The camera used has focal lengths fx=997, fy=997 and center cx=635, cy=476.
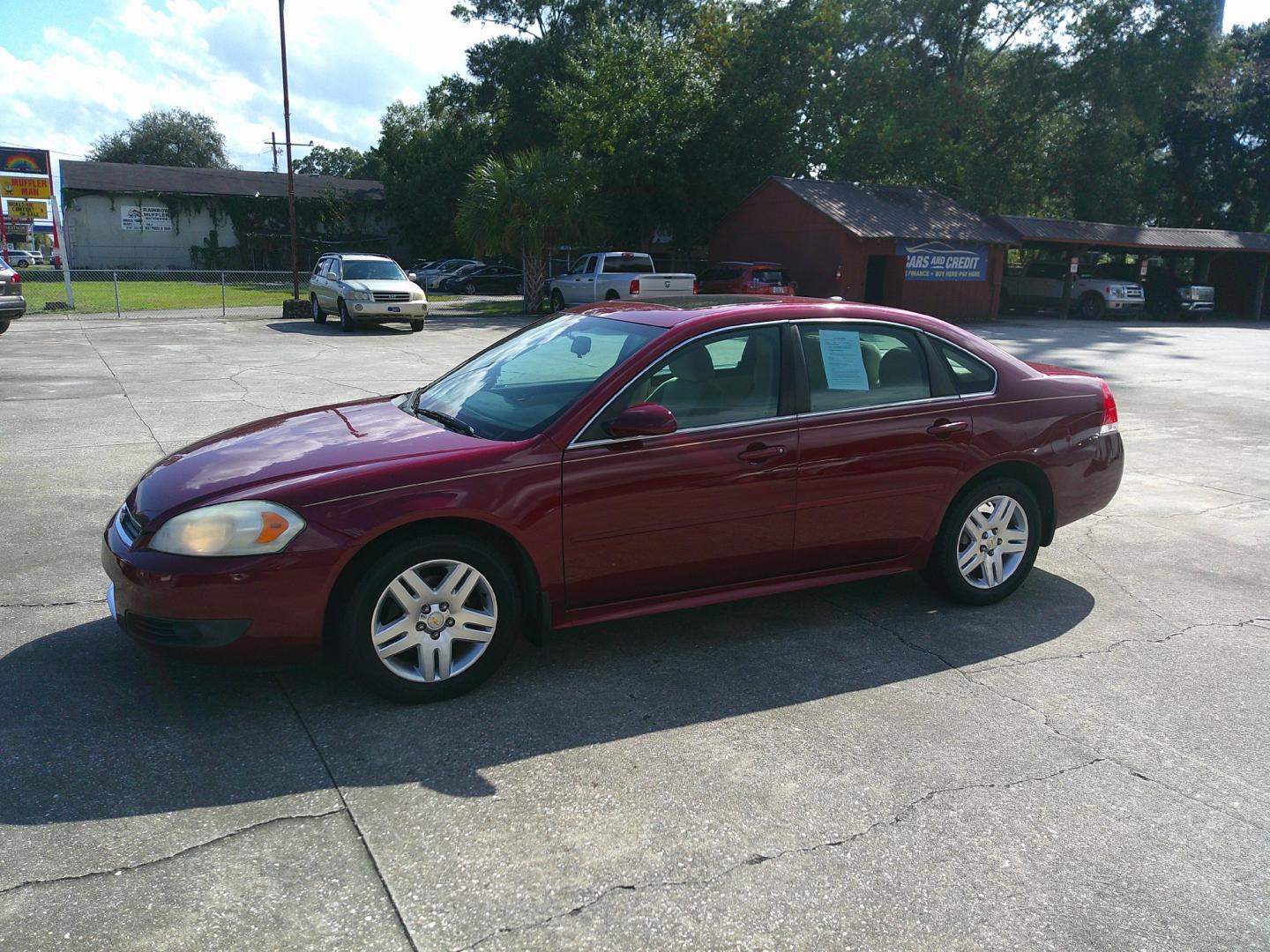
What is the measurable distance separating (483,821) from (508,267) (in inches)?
1621

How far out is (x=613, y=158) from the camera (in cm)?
3156

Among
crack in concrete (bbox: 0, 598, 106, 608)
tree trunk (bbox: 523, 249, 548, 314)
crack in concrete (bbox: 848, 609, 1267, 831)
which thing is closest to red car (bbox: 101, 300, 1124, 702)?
crack in concrete (bbox: 848, 609, 1267, 831)

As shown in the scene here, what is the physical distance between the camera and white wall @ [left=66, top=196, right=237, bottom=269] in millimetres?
49312

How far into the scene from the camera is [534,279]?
3005 cm

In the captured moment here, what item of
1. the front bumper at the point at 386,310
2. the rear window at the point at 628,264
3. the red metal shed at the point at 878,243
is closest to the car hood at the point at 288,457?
the front bumper at the point at 386,310

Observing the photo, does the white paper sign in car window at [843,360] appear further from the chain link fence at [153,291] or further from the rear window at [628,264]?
the chain link fence at [153,291]

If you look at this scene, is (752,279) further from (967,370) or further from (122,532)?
(122,532)

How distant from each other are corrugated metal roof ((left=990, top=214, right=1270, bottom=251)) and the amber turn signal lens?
3246 cm

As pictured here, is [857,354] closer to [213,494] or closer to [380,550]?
[380,550]

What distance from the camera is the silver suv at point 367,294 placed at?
22203 mm

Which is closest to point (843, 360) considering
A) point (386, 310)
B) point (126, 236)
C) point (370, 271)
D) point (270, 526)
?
point (270, 526)

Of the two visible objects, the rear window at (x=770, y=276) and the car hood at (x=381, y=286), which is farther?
the rear window at (x=770, y=276)

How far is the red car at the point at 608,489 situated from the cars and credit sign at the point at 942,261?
1042 inches

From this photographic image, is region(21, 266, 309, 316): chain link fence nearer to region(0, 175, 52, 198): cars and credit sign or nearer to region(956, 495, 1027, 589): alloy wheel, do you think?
region(0, 175, 52, 198): cars and credit sign
